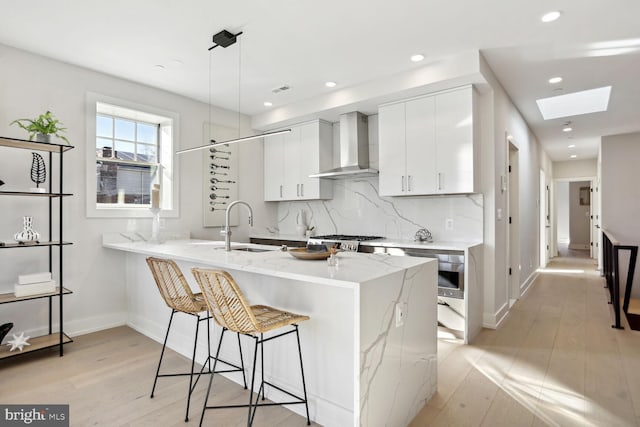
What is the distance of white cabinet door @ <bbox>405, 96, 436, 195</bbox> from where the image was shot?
3.56 metres

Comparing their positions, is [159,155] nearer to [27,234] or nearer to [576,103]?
[27,234]

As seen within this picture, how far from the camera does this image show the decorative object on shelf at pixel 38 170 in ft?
9.81

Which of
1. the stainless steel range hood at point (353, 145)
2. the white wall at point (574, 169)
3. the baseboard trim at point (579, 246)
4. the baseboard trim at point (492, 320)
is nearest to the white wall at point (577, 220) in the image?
the baseboard trim at point (579, 246)

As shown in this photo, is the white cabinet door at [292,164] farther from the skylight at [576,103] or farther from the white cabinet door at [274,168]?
the skylight at [576,103]

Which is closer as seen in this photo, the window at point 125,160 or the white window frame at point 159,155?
the white window frame at point 159,155

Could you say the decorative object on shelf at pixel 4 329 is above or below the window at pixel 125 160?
below

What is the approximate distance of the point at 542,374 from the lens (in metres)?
2.58

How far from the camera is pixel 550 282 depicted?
5914mm

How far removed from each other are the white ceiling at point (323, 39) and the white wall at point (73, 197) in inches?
7.0

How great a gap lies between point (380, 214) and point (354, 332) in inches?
115

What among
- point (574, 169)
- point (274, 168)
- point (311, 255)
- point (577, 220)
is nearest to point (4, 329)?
point (311, 255)

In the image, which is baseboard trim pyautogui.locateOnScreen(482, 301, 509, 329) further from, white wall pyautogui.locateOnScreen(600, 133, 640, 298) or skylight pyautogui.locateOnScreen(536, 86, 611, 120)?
white wall pyautogui.locateOnScreen(600, 133, 640, 298)

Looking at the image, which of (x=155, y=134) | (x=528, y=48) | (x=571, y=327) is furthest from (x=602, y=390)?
(x=155, y=134)

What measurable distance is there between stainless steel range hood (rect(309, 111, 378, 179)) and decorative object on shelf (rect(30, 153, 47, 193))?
278cm
